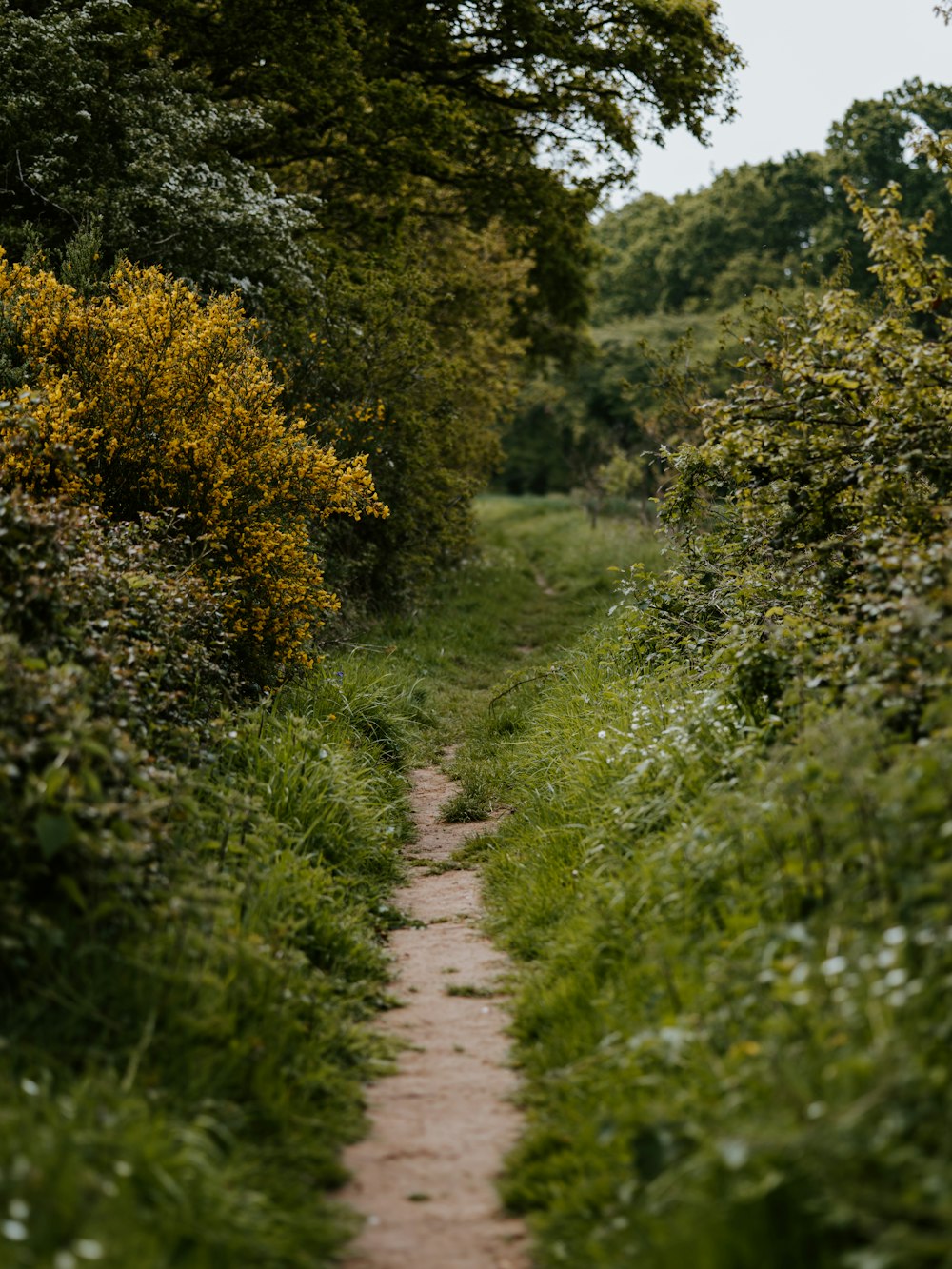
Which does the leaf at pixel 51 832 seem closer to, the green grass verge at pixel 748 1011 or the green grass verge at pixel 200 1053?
the green grass verge at pixel 200 1053

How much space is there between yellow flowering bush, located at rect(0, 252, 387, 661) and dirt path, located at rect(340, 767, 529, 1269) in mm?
3049

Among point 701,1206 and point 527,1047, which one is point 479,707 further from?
point 701,1206

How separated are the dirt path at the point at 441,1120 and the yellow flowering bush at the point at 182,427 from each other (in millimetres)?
3049

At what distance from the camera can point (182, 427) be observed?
7809 millimetres

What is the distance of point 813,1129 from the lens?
270 centimetres

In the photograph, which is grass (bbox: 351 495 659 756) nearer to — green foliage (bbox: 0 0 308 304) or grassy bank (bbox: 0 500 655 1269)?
grassy bank (bbox: 0 500 655 1269)

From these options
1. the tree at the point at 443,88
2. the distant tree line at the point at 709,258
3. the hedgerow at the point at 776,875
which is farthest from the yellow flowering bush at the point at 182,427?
the distant tree line at the point at 709,258

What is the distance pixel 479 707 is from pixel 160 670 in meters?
5.17

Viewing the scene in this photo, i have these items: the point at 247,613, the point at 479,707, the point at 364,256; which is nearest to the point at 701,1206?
the point at 247,613

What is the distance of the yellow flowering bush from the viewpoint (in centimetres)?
780

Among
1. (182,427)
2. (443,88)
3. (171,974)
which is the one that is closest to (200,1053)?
(171,974)

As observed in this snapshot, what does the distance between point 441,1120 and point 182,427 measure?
5370 millimetres

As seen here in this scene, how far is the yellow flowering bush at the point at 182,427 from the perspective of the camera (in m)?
7.80

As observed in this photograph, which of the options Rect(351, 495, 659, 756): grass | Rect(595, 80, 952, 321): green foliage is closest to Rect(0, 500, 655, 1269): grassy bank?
Rect(351, 495, 659, 756): grass
